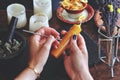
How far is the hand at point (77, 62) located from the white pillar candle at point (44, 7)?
27cm

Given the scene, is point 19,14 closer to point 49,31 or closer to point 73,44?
point 49,31

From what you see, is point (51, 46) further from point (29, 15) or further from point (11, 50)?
point (29, 15)

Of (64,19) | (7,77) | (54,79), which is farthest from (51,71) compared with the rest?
(64,19)

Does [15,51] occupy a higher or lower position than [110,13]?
lower

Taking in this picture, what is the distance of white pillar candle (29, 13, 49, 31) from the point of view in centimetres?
118

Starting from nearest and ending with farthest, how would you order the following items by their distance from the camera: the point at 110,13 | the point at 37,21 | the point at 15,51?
the point at 110,13 < the point at 15,51 < the point at 37,21

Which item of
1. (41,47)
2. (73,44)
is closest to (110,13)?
(73,44)

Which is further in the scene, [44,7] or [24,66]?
[44,7]

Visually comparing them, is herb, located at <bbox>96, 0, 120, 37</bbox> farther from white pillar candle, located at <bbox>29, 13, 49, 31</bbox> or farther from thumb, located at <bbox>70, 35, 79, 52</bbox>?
white pillar candle, located at <bbox>29, 13, 49, 31</bbox>

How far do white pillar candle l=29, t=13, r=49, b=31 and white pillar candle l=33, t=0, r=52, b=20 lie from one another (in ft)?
0.10

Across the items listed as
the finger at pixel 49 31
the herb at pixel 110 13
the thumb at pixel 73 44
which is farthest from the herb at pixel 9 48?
the herb at pixel 110 13

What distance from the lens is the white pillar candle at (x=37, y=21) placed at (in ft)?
3.89

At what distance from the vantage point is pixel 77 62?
3.21 feet

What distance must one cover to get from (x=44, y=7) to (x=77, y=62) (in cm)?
37
